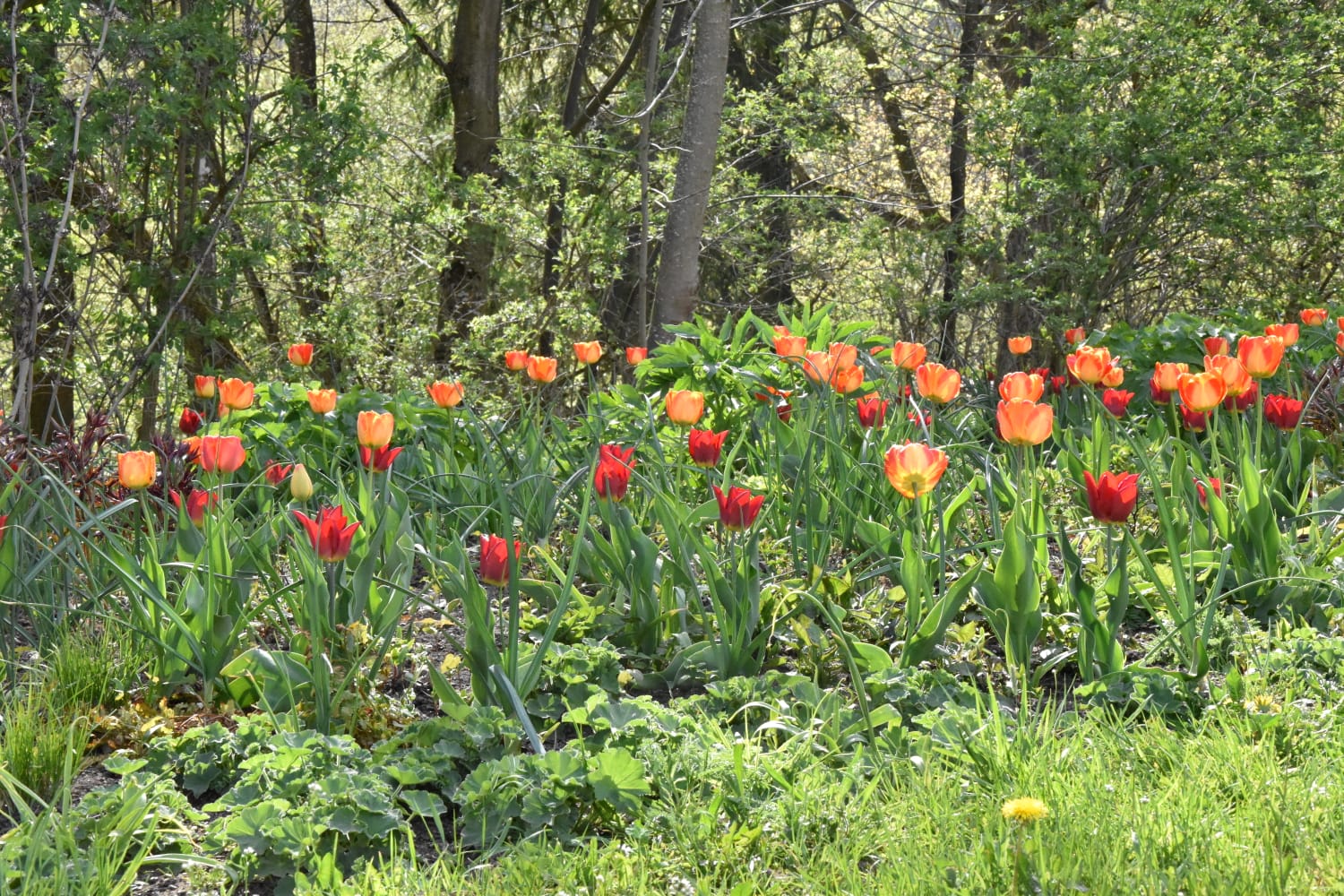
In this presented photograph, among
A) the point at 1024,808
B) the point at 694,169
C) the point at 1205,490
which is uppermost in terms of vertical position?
the point at 694,169

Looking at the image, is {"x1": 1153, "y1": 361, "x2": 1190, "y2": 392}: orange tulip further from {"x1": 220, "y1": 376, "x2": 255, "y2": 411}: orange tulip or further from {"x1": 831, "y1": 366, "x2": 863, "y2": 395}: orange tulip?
{"x1": 220, "y1": 376, "x2": 255, "y2": 411}: orange tulip

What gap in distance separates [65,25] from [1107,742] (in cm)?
562

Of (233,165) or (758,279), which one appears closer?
(233,165)

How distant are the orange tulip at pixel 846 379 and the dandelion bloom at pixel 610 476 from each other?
850mm

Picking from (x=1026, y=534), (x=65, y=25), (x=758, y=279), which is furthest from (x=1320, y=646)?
(x=758, y=279)

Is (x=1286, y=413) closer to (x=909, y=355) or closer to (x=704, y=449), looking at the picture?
(x=909, y=355)

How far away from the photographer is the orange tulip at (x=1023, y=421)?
2.36m

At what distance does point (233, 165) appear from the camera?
22.6 feet

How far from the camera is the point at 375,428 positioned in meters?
2.61

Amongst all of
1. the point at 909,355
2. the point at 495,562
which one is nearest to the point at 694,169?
the point at 909,355

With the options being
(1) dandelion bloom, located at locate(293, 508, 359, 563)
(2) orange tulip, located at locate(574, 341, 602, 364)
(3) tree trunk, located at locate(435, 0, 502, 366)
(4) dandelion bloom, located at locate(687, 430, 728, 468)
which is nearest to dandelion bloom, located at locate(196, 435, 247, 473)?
(1) dandelion bloom, located at locate(293, 508, 359, 563)

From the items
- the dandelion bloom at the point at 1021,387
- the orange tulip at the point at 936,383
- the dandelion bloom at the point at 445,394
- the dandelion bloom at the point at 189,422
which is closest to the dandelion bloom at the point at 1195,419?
the dandelion bloom at the point at 1021,387

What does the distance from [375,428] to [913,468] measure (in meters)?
1.14

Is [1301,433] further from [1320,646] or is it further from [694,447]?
[694,447]
